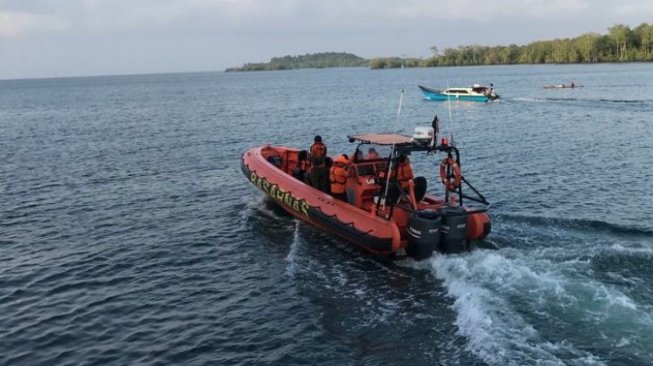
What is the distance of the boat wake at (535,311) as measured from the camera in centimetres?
889

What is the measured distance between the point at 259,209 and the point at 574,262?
9.91m

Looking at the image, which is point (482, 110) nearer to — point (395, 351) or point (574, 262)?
point (574, 262)

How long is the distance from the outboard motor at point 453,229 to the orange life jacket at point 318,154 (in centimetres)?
412

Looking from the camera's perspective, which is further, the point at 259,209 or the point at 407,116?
the point at 407,116

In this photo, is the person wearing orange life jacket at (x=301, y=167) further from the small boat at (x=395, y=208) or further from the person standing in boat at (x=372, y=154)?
the person standing in boat at (x=372, y=154)

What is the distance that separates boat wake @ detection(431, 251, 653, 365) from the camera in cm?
889

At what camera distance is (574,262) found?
12008mm

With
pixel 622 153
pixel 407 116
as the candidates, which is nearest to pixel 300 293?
pixel 622 153

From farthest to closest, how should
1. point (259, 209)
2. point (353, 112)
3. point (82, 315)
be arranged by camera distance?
point (353, 112)
point (259, 209)
point (82, 315)

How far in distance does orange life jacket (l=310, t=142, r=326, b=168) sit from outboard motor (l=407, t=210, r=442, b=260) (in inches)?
145

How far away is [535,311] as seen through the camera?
10148 millimetres

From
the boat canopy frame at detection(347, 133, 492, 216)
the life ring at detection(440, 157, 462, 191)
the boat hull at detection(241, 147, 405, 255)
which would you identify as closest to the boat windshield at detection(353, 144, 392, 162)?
the boat canopy frame at detection(347, 133, 492, 216)

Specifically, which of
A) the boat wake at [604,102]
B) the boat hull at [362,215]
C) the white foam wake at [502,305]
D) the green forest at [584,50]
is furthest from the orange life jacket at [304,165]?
the green forest at [584,50]

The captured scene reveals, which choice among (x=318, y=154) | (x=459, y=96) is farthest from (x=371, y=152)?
(x=459, y=96)
